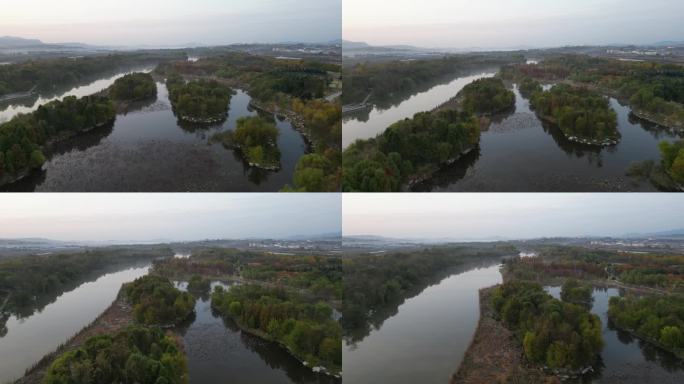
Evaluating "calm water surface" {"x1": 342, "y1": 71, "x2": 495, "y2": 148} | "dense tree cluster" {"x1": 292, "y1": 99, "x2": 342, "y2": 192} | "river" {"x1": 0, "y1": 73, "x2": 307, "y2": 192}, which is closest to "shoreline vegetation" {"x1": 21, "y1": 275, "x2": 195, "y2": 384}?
"river" {"x1": 0, "y1": 73, "x2": 307, "y2": 192}

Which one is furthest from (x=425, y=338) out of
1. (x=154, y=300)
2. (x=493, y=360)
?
(x=154, y=300)

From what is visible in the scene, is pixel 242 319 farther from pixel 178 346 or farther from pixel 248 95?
pixel 248 95

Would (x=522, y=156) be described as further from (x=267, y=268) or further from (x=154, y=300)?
(x=154, y=300)

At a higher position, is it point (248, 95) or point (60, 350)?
point (248, 95)

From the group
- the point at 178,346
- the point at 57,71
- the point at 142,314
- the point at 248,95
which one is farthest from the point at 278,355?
the point at 57,71

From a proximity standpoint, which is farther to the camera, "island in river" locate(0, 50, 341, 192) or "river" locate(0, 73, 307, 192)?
"river" locate(0, 73, 307, 192)

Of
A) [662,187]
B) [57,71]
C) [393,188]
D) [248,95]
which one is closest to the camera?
[393,188]

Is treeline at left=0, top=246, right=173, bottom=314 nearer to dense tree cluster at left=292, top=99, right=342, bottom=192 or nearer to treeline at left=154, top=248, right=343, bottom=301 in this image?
treeline at left=154, top=248, right=343, bottom=301
